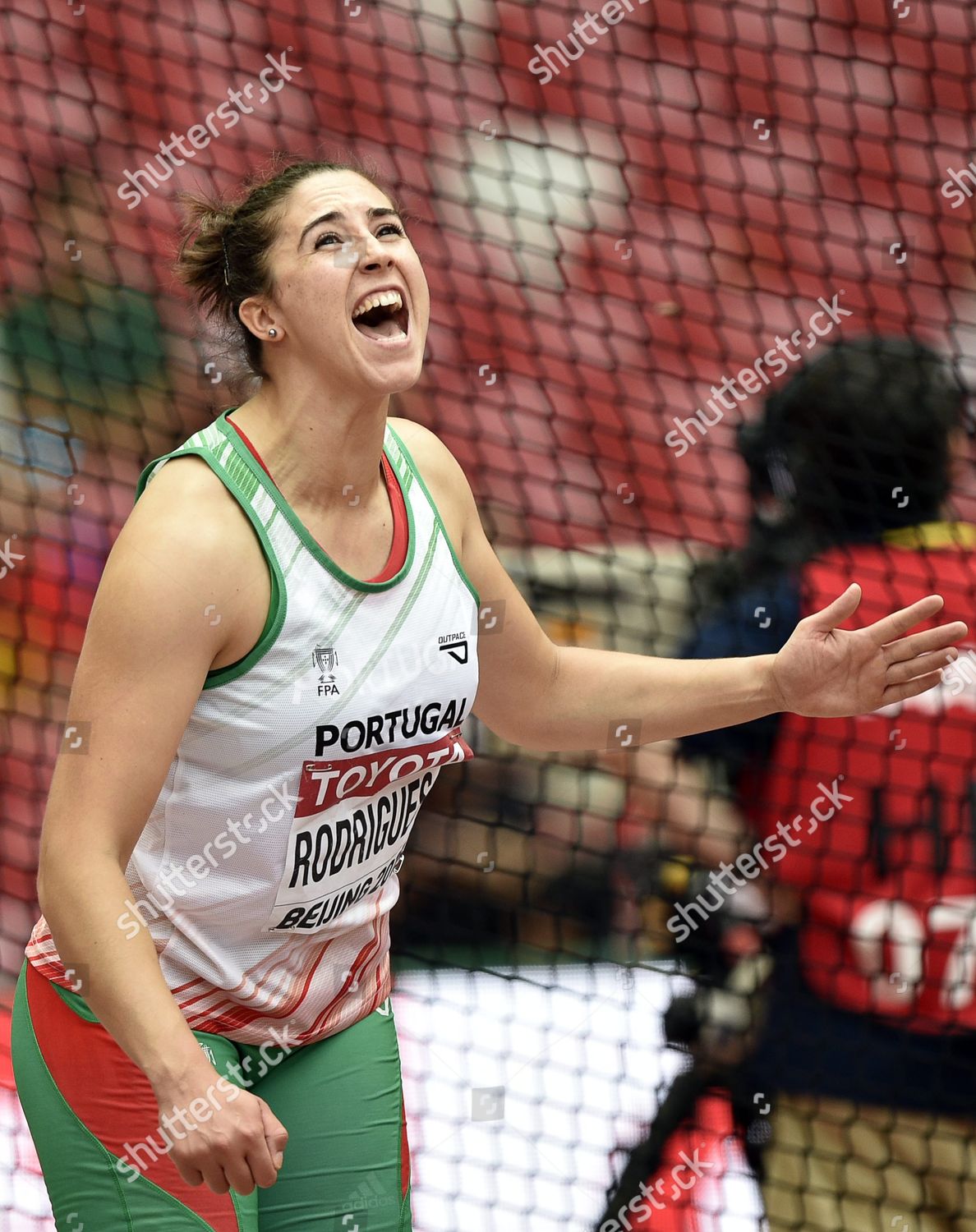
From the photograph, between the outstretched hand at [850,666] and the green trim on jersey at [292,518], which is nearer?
the green trim on jersey at [292,518]

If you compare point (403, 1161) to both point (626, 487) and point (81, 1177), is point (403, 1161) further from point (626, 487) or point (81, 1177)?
point (626, 487)

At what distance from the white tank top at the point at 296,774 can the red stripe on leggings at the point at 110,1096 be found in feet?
0.19

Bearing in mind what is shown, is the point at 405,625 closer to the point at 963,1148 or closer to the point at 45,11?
the point at 963,1148

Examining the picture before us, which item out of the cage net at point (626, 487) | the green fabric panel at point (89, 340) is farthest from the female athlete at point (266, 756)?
the green fabric panel at point (89, 340)

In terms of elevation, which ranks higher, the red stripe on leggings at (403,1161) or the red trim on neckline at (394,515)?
the red trim on neckline at (394,515)

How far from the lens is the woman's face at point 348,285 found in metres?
1.27

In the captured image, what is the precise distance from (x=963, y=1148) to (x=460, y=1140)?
78cm

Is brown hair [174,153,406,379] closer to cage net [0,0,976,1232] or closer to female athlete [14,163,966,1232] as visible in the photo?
female athlete [14,163,966,1232]

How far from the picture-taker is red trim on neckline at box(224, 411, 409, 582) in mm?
1274

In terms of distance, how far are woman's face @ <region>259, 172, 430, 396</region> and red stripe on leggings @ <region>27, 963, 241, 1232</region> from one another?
63cm

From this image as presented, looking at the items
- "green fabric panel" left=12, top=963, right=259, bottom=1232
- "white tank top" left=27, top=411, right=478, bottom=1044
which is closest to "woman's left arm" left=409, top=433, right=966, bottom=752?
"white tank top" left=27, top=411, right=478, bottom=1044

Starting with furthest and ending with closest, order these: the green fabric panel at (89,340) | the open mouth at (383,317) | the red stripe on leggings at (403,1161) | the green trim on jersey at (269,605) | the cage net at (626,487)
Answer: the green fabric panel at (89,340), the cage net at (626,487), the red stripe on leggings at (403,1161), the open mouth at (383,317), the green trim on jersey at (269,605)

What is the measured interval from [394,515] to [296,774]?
0.27 m

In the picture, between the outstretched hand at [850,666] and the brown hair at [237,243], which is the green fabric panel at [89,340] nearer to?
the brown hair at [237,243]
